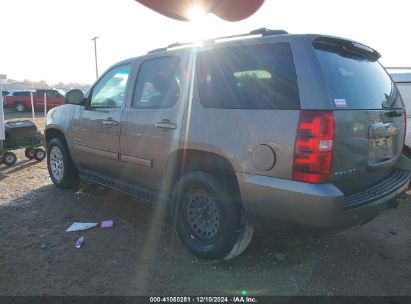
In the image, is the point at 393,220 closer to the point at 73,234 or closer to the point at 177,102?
the point at 177,102

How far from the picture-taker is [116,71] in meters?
4.66

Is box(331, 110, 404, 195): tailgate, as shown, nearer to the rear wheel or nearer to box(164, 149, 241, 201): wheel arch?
box(164, 149, 241, 201): wheel arch

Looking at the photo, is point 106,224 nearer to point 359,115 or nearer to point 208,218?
point 208,218

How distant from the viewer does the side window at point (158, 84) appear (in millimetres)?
3713

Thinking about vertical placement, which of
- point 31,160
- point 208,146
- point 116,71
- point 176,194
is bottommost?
point 31,160

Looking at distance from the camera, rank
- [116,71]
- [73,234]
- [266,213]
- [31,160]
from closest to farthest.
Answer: [266,213] → [73,234] → [116,71] → [31,160]

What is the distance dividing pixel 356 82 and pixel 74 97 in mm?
3571

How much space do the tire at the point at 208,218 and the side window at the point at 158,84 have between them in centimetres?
87

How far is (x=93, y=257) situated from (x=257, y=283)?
1608mm

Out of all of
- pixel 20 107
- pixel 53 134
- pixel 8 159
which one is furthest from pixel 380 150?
pixel 20 107

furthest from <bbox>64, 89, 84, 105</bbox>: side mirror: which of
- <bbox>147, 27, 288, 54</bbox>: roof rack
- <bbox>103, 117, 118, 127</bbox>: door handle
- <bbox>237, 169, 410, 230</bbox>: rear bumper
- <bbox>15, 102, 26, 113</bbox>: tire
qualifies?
<bbox>15, 102, 26, 113</bbox>: tire

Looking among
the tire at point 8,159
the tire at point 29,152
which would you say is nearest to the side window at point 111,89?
the tire at point 8,159

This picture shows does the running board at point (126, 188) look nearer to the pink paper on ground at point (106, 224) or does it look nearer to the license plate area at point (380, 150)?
the pink paper on ground at point (106, 224)

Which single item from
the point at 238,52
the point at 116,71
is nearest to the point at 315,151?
the point at 238,52
